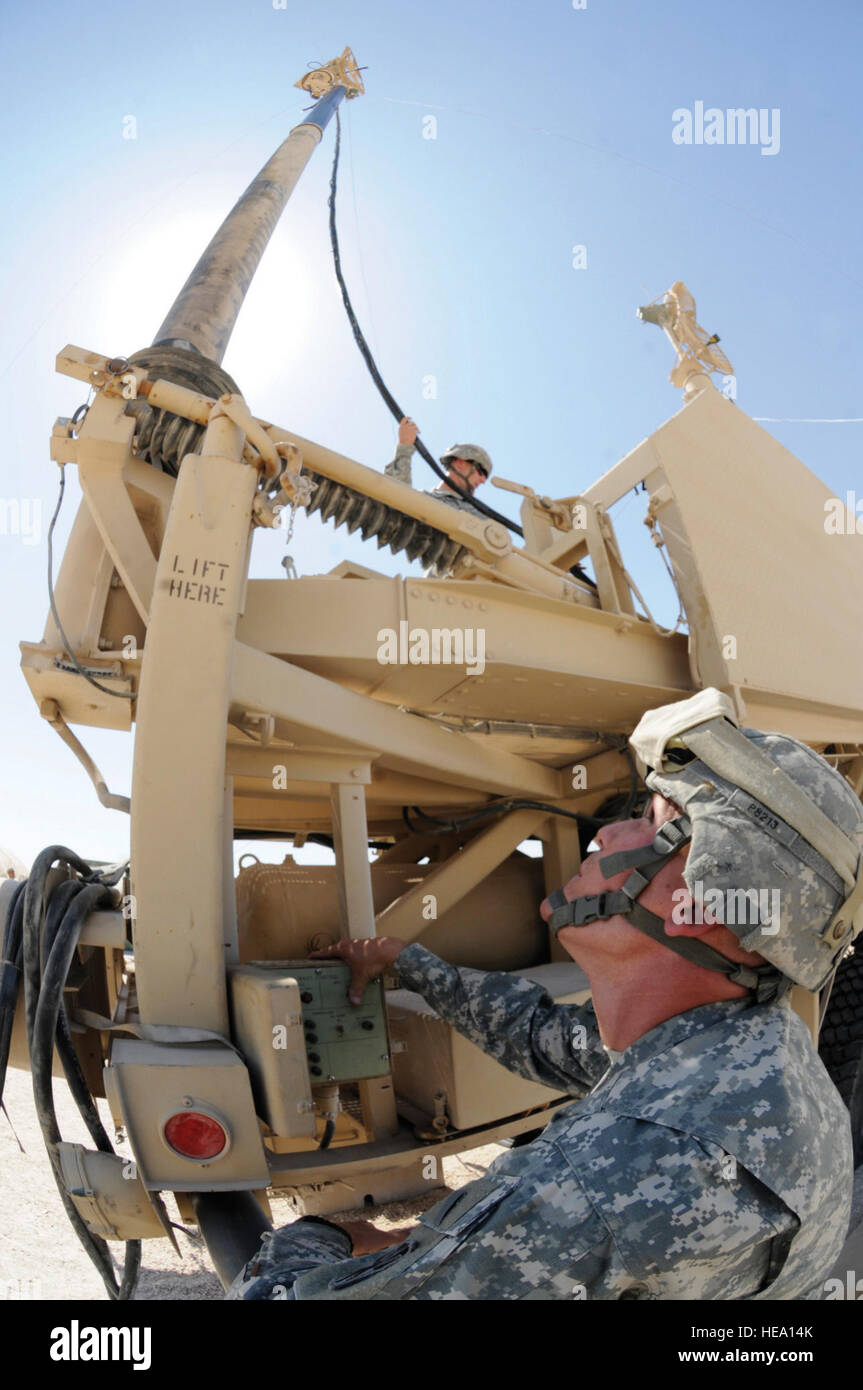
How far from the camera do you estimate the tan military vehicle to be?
2.37 metres

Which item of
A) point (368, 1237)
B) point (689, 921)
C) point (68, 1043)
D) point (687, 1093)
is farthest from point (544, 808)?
point (687, 1093)

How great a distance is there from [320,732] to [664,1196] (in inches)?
71.4

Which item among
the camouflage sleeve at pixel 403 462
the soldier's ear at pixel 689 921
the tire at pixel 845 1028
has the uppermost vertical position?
the camouflage sleeve at pixel 403 462

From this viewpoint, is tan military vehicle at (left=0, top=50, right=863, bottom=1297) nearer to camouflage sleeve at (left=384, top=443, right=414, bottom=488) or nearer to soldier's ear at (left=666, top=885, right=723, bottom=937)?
camouflage sleeve at (left=384, top=443, right=414, bottom=488)

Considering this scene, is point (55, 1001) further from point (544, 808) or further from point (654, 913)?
point (544, 808)

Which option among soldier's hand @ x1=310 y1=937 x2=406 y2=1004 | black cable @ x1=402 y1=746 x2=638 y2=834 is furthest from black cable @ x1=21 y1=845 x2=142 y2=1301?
black cable @ x1=402 y1=746 x2=638 y2=834

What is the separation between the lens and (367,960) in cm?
254

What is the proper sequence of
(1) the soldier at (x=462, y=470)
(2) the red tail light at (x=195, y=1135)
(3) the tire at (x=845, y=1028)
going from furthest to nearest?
1. (1) the soldier at (x=462, y=470)
2. (3) the tire at (x=845, y=1028)
3. (2) the red tail light at (x=195, y=1135)

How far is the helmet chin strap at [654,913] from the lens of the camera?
4.94 feet

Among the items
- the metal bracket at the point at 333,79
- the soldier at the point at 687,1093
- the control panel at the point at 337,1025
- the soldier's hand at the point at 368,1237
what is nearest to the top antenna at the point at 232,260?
the metal bracket at the point at 333,79

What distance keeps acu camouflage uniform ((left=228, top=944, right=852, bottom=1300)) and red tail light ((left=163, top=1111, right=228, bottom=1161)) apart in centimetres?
71

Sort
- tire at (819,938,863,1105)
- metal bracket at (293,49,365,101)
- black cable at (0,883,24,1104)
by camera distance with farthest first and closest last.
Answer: metal bracket at (293,49,365,101), tire at (819,938,863,1105), black cable at (0,883,24,1104)

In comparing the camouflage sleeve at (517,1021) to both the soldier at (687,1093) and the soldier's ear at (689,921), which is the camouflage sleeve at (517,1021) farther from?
the soldier's ear at (689,921)

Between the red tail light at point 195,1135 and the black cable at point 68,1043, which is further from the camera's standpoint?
the black cable at point 68,1043
